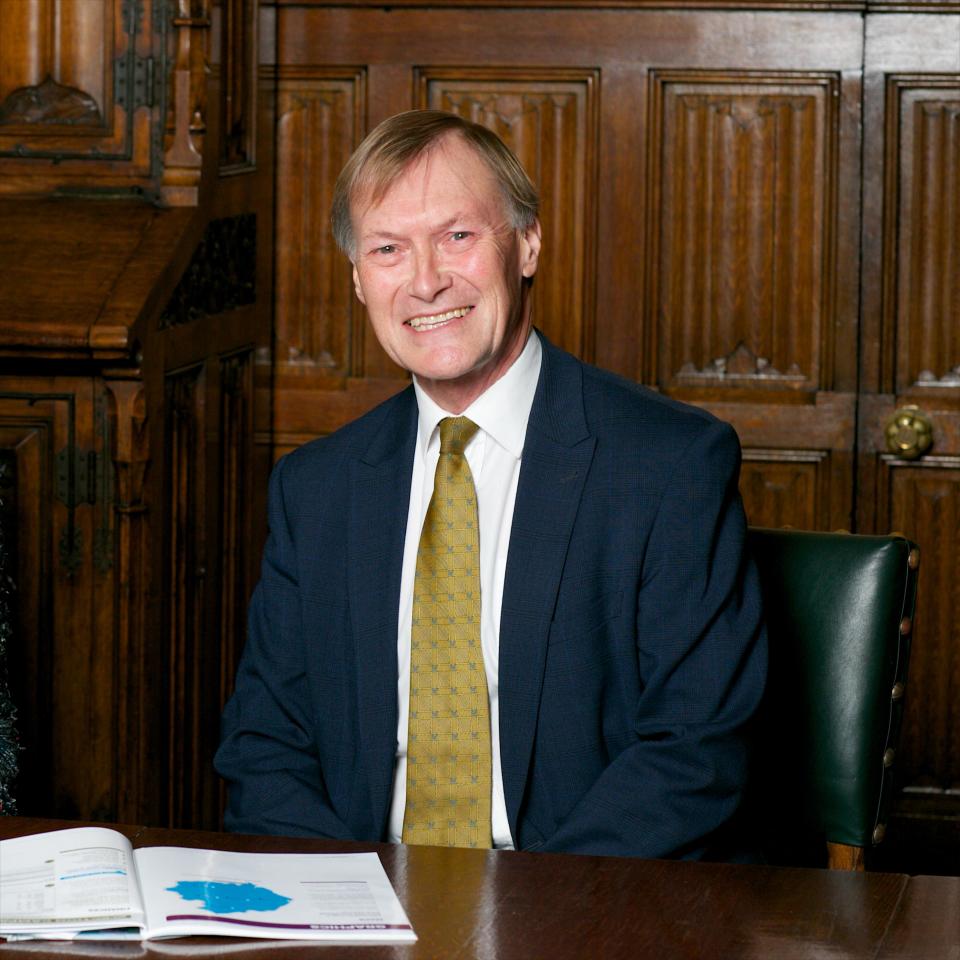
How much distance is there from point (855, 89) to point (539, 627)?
7.30ft

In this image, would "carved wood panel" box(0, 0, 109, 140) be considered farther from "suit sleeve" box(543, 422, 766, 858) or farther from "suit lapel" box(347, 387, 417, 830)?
"suit sleeve" box(543, 422, 766, 858)

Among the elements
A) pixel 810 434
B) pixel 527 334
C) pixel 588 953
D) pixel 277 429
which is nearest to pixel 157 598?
pixel 277 429

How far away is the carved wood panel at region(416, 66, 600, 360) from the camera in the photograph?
12.5ft

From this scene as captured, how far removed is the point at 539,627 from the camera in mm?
1972

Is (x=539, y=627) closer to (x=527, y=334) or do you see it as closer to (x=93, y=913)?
(x=527, y=334)

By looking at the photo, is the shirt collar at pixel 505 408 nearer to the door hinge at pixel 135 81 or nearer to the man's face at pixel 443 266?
the man's face at pixel 443 266

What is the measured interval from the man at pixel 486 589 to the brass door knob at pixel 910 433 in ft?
5.85

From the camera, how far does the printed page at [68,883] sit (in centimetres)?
139

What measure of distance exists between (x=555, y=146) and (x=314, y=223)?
2.04 ft

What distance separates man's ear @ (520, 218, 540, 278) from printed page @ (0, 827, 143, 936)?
966 millimetres

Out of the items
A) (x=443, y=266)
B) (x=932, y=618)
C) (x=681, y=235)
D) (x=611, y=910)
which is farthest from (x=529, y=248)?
(x=932, y=618)

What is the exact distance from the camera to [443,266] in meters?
2.11

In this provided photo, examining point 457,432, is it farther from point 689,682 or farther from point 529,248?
point 689,682

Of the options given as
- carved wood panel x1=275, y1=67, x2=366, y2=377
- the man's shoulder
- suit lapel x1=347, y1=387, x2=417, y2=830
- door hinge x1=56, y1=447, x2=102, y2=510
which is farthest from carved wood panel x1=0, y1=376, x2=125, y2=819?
carved wood panel x1=275, y1=67, x2=366, y2=377
